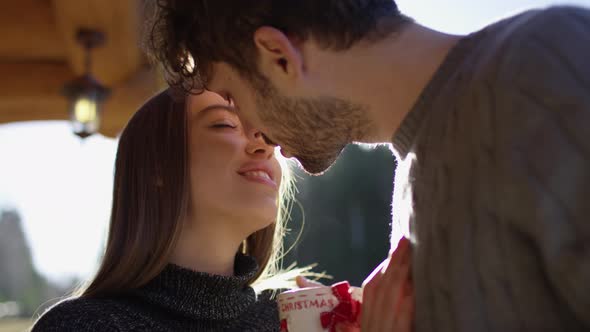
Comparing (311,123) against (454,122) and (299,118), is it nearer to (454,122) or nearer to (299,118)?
(299,118)

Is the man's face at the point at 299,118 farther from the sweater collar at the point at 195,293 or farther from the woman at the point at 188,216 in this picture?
the sweater collar at the point at 195,293

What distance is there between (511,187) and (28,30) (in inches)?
204

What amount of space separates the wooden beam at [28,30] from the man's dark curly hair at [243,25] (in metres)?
4.07

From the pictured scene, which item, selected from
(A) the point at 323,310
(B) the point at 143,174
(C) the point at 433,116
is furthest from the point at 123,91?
(C) the point at 433,116

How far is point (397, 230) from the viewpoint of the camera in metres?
1.51

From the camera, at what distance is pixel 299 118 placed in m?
1.45

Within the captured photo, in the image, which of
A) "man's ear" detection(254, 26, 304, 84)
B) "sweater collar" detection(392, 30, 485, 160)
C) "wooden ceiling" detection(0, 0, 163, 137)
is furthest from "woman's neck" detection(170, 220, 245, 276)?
"wooden ceiling" detection(0, 0, 163, 137)

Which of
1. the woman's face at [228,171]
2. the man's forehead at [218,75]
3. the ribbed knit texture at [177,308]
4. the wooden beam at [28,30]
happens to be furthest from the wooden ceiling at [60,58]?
the man's forehead at [218,75]

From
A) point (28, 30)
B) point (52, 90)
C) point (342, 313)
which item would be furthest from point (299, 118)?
point (52, 90)

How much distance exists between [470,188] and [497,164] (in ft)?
0.21

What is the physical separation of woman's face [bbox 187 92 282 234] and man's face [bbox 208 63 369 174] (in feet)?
2.18

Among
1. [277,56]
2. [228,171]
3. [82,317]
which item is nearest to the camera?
[277,56]

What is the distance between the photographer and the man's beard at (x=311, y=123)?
1.40 metres

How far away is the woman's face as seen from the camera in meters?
2.28
